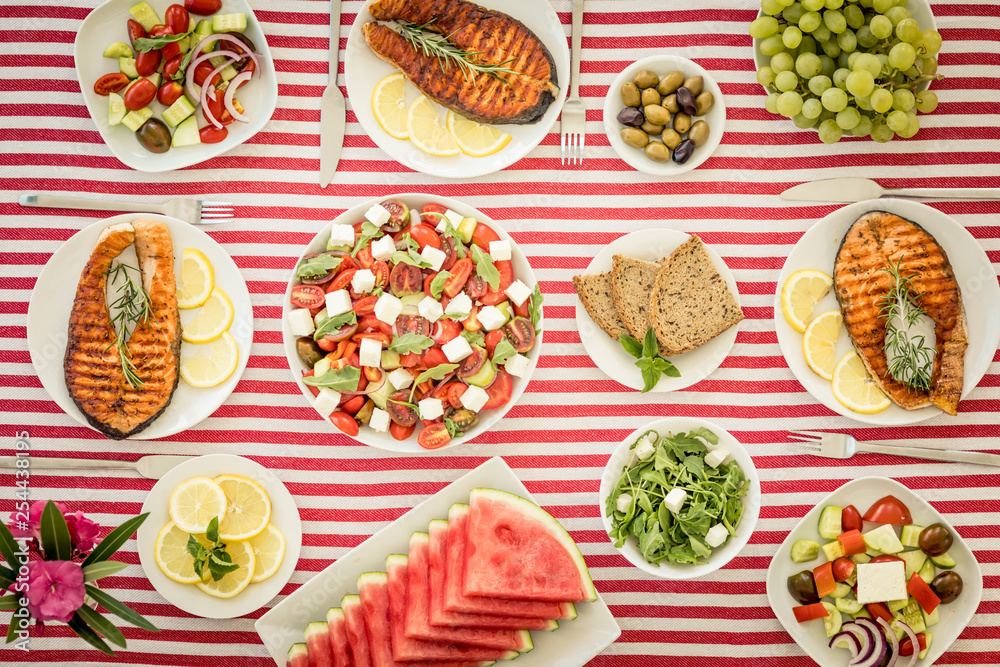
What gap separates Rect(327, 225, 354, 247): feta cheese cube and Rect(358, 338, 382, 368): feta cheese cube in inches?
15.3

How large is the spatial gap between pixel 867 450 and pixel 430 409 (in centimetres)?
181

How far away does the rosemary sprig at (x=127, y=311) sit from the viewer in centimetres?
266

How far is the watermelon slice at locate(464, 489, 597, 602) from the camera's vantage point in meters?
2.46

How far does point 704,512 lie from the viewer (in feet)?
8.33

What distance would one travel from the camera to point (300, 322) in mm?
2584

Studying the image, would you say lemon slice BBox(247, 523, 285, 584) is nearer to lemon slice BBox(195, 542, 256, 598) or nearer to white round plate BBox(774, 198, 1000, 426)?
lemon slice BBox(195, 542, 256, 598)

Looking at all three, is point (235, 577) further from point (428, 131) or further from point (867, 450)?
point (867, 450)

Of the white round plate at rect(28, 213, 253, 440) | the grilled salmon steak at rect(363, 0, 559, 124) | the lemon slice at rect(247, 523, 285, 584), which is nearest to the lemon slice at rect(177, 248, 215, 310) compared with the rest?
the white round plate at rect(28, 213, 253, 440)

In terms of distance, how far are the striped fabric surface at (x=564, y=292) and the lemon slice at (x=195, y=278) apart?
5.8 inches

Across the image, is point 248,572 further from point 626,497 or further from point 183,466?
point 626,497

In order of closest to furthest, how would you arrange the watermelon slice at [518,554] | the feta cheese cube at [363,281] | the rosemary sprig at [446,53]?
the watermelon slice at [518,554] < the feta cheese cube at [363,281] < the rosemary sprig at [446,53]

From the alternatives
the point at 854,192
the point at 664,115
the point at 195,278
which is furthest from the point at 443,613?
the point at 854,192

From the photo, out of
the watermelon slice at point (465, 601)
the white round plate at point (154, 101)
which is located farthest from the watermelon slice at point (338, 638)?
the white round plate at point (154, 101)

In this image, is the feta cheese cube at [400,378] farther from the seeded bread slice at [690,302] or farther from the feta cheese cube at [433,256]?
the seeded bread slice at [690,302]
